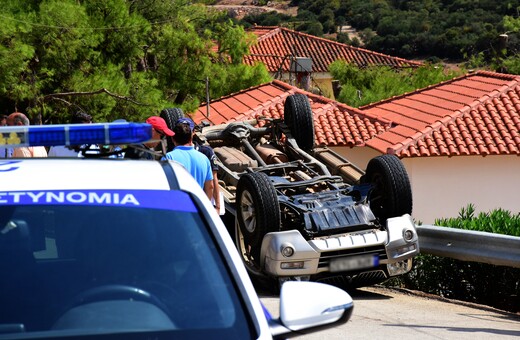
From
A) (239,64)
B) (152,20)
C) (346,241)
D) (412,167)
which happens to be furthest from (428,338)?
(239,64)

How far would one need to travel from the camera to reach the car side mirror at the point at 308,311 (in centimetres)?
333

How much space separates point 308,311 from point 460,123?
23247 millimetres

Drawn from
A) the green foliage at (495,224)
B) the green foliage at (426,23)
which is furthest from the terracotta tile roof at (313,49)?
the green foliage at (495,224)

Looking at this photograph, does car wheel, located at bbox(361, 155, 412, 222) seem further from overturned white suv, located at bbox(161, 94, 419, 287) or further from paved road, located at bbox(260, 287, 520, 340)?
paved road, located at bbox(260, 287, 520, 340)

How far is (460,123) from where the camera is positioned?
25.9 metres

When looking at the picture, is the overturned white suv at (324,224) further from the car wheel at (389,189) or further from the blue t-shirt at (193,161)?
the blue t-shirt at (193,161)

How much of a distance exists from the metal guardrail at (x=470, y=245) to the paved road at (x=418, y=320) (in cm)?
54

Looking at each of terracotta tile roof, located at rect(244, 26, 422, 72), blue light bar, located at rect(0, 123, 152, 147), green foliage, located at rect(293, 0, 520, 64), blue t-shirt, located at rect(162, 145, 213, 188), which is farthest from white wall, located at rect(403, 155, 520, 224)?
green foliage, located at rect(293, 0, 520, 64)

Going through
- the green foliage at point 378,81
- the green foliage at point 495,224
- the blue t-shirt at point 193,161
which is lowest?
the green foliage at point 378,81

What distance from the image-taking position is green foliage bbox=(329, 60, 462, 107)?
40500 mm

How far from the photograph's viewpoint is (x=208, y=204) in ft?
12.2

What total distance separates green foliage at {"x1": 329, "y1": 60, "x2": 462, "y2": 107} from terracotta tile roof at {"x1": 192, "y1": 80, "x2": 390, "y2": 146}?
425 inches

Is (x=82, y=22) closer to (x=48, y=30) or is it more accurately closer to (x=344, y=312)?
(x=48, y=30)

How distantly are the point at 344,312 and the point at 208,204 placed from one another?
686 millimetres
